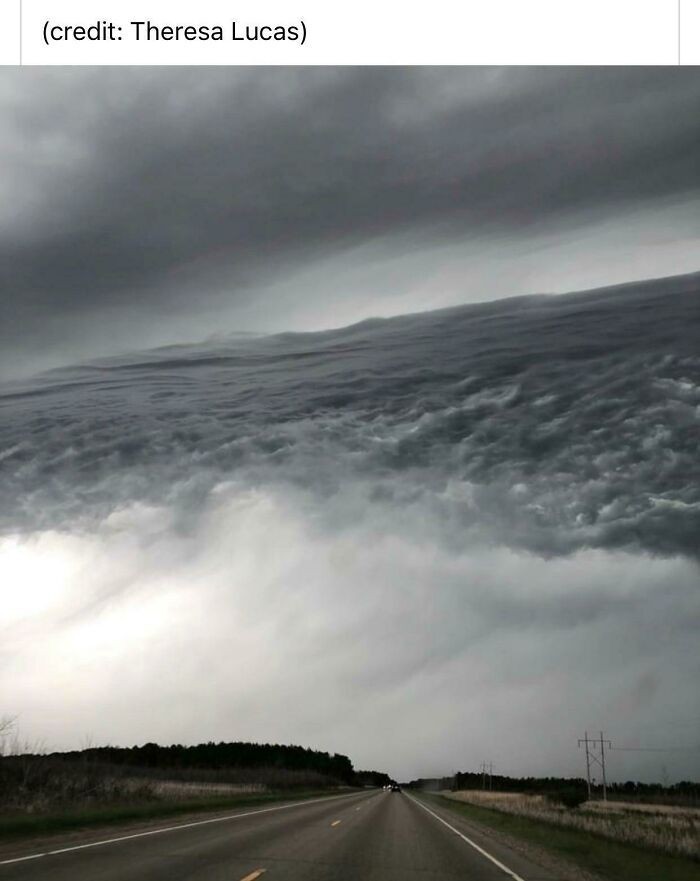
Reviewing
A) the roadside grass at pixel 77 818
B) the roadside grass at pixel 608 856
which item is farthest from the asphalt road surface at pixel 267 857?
the roadside grass at pixel 77 818

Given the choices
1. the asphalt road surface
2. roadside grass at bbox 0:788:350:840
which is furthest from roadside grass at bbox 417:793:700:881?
roadside grass at bbox 0:788:350:840

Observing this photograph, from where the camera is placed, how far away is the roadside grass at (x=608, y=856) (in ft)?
54.8

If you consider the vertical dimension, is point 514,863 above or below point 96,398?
below

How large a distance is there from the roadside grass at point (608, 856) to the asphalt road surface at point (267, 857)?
1.36 metres

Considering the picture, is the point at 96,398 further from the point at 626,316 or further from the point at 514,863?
the point at 514,863

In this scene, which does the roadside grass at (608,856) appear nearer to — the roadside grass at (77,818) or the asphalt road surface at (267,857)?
the asphalt road surface at (267,857)

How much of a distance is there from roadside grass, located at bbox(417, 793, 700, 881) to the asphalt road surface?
1.36 metres

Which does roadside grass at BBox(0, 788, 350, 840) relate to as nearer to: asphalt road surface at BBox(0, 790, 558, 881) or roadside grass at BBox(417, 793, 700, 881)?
asphalt road surface at BBox(0, 790, 558, 881)

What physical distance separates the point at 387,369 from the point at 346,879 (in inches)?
769

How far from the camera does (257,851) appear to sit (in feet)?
57.4

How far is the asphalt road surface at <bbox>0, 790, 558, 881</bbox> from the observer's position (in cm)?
1332

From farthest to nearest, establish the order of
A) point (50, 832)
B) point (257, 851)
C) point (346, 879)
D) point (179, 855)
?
1. point (50, 832)
2. point (257, 851)
3. point (179, 855)
4. point (346, 879)

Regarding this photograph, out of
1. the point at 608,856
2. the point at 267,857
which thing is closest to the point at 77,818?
the point at 267,857

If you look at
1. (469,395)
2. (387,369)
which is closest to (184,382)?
(387,369)
